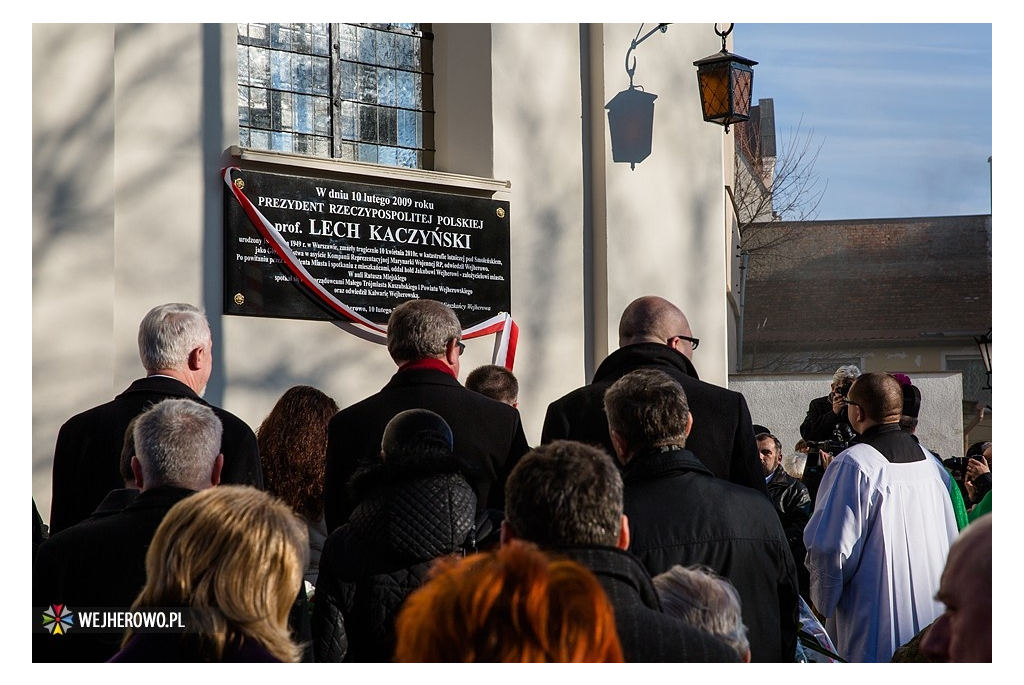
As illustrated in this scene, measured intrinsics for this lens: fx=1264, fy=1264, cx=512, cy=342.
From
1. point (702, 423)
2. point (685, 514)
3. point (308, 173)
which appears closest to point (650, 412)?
point (685, 514)

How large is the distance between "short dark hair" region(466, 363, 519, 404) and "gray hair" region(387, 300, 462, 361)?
1.26 m

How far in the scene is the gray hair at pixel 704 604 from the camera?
282 cm

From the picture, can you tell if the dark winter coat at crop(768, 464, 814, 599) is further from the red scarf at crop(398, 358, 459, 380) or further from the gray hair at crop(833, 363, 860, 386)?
the red scarf at crop(398, 358, 459, 380)

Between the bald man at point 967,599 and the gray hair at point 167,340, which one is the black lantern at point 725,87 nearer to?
the gray hair at point 167,340

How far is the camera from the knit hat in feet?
12.3

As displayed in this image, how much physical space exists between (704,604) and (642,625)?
34 centimetres

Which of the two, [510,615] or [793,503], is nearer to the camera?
[510,615]

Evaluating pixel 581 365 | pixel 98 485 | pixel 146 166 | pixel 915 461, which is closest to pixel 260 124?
pixel 146 166

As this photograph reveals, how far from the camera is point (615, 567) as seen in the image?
8.73 ft

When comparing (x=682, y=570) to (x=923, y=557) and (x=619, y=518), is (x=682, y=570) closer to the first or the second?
(x=619, y=518)

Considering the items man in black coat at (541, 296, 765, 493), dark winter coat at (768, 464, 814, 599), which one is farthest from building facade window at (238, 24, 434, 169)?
man in black coat at (541, 296, 765, 493)

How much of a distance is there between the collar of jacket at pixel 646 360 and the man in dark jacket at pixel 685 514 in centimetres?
81

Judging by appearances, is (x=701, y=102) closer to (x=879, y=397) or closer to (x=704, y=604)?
(x=879, y=397)

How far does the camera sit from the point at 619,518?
9.18ft
